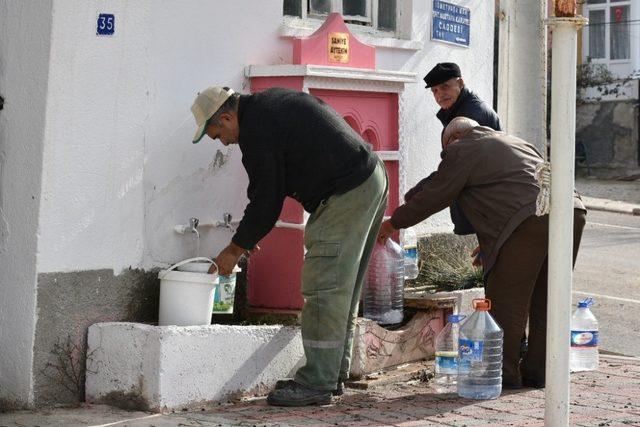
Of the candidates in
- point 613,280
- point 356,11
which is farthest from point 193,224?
point 613,280

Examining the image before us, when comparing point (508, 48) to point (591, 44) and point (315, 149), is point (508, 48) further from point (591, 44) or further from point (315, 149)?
point (591, 44)

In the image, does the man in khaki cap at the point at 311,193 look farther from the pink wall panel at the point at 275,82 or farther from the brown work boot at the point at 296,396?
the pink wall panel at the point at 275,82

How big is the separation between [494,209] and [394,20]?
8.64ft

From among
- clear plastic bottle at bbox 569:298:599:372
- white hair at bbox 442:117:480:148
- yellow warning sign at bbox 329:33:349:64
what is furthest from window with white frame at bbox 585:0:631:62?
white hair at bbox 442:117:480:148

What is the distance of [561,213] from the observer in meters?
5.52

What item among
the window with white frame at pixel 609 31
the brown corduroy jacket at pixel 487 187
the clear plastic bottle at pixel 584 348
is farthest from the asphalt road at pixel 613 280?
the window with white frame at pixel 609 31

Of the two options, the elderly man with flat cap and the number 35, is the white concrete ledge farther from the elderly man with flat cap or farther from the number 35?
the elderly man with flat cap

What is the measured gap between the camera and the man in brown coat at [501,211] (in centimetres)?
741

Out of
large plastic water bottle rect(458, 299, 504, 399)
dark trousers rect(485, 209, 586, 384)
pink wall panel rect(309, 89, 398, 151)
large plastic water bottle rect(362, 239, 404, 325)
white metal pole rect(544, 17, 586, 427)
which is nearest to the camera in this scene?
white metal pole rect(544, 17, 586, 427)

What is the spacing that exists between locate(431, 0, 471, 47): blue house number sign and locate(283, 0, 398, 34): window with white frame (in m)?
0.41

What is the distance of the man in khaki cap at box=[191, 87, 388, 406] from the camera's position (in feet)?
22.1

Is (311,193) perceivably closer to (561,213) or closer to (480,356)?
(480,356)

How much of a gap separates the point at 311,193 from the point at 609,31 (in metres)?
26.3

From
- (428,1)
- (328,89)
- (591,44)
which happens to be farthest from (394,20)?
(591,44)
